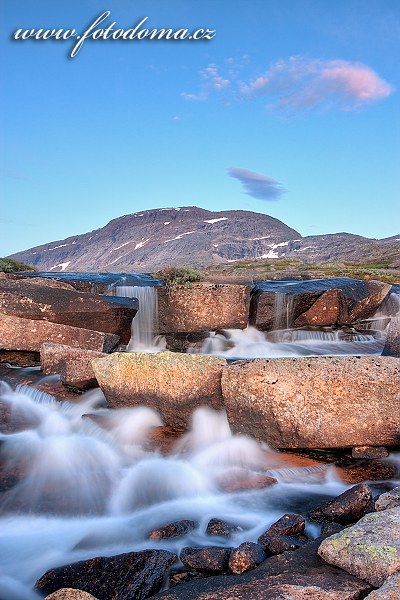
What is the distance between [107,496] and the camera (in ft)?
25.5

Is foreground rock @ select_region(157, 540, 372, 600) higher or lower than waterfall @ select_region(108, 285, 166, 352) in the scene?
lower

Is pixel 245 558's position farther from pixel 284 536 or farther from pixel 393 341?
pixel 393 341

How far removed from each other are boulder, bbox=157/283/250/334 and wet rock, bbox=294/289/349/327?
311 centimetres

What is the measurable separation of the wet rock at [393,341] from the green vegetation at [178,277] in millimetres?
7468

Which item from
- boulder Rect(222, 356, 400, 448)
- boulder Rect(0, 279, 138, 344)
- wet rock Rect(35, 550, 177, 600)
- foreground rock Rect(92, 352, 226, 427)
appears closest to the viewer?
wet rock Rect(35, 550, 177, 600)

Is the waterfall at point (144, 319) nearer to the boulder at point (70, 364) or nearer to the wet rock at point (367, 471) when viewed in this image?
the boulder at point (70, 364)

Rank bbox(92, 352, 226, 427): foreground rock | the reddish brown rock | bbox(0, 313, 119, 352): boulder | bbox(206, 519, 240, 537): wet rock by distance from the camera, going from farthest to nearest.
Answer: the reddish brown rock < bbox(0, 313, 119, 352): boulder < bbox(92, 352, 226, 427): foreground rock < bbox(206, 519, 240, 537): wet rock

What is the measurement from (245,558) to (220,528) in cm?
132

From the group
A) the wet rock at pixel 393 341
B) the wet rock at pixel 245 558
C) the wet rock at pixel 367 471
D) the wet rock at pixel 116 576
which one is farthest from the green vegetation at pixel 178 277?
the wet rock at pixel 245 558

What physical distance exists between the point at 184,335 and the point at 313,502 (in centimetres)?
1126

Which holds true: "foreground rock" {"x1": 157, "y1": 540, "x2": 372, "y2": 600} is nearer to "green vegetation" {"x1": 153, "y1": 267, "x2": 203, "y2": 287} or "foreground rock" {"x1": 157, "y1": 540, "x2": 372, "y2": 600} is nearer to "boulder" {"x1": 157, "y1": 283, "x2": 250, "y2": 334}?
"boulder" {"x1": 157, "y1": 283, "x2": 250, "y2": 334}

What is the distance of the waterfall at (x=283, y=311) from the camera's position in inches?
771

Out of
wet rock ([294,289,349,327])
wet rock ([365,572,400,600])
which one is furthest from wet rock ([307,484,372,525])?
wet rock ([294,289,349,327])

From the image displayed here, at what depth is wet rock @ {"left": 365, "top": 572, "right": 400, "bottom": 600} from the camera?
150 inches
